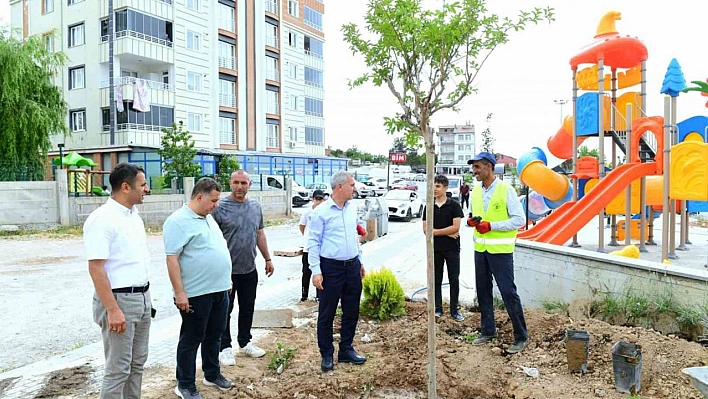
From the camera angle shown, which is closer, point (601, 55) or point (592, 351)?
point (592, 351)

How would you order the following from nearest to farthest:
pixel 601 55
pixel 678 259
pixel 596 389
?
pixel 596 389, pixel 678 259, pixel 601 55

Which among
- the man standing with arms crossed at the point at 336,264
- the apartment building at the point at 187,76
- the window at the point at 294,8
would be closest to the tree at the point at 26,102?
the apartment building at the point at 187,76

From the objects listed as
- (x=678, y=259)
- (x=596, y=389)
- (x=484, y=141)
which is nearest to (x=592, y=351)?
(x=596, y=389)

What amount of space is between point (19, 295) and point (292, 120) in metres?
34.5

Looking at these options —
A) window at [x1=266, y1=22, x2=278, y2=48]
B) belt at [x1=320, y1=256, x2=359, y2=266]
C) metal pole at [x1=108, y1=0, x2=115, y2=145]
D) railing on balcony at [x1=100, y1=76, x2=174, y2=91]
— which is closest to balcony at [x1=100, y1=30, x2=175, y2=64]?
metal pole at [x1=108, y1=0, x2=115, y2=145]

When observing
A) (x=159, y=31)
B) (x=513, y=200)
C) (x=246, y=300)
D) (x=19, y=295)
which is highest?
(x=159, y=31)

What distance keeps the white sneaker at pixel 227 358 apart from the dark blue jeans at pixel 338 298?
84cm

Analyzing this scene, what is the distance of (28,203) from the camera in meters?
16.7

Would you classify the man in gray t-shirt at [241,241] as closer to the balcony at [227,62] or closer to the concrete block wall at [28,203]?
the concrete block wall at [28,203]

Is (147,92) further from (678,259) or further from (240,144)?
(678,259)

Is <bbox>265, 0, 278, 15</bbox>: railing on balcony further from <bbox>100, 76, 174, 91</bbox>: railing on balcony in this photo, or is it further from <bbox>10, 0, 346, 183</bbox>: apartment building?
<bbox>100, 76, 174, 91</bbox>: railing on balcony

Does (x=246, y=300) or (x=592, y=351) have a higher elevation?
(x=246, y=300)

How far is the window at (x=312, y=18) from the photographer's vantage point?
43.8m

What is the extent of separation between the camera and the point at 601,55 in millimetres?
10828
